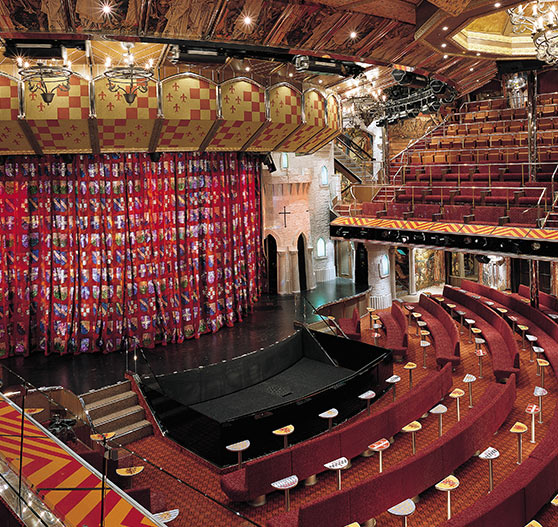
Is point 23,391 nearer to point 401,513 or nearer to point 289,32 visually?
point 401,513

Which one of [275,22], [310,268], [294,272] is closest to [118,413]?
[275,22]

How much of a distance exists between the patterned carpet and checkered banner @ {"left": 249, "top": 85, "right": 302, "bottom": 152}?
5.23m

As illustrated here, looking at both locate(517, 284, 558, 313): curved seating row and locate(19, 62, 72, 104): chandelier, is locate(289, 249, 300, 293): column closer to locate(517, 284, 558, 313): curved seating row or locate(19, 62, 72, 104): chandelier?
locate(517, 284, 558, 313): curved seating row

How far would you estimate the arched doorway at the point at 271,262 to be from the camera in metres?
15.6

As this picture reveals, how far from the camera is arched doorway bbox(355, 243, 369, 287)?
17.3 m

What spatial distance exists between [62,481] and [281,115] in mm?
7670

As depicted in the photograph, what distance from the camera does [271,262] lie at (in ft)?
51.5

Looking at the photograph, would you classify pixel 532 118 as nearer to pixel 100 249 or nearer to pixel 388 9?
pixel 388 9

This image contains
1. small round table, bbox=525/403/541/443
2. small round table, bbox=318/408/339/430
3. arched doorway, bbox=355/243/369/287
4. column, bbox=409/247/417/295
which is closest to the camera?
small round table, bbox=525/403/541/443

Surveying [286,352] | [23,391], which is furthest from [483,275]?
[23,391]

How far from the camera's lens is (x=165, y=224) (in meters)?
11.5

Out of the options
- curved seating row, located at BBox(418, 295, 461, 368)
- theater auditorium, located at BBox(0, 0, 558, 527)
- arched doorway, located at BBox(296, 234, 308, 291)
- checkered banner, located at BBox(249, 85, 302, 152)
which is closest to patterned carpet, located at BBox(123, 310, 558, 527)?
theater auditorium, located at BBox(0, 0, 558, 527)

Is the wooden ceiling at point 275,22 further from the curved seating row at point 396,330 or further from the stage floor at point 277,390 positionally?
the curved seating row at point 396,330

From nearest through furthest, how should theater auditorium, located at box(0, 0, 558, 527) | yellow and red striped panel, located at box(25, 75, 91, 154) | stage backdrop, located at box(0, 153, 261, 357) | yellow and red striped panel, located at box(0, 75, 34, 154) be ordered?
theater auditorium, located at box(0, 0, 558, 527)
yellow and red striped panel, located at box(0, 75, 34, 154)
yellow and red striped panel, located at box(25, 75, 91, 154)
stage backdrop, located at box(0, 153, 261, 357)
